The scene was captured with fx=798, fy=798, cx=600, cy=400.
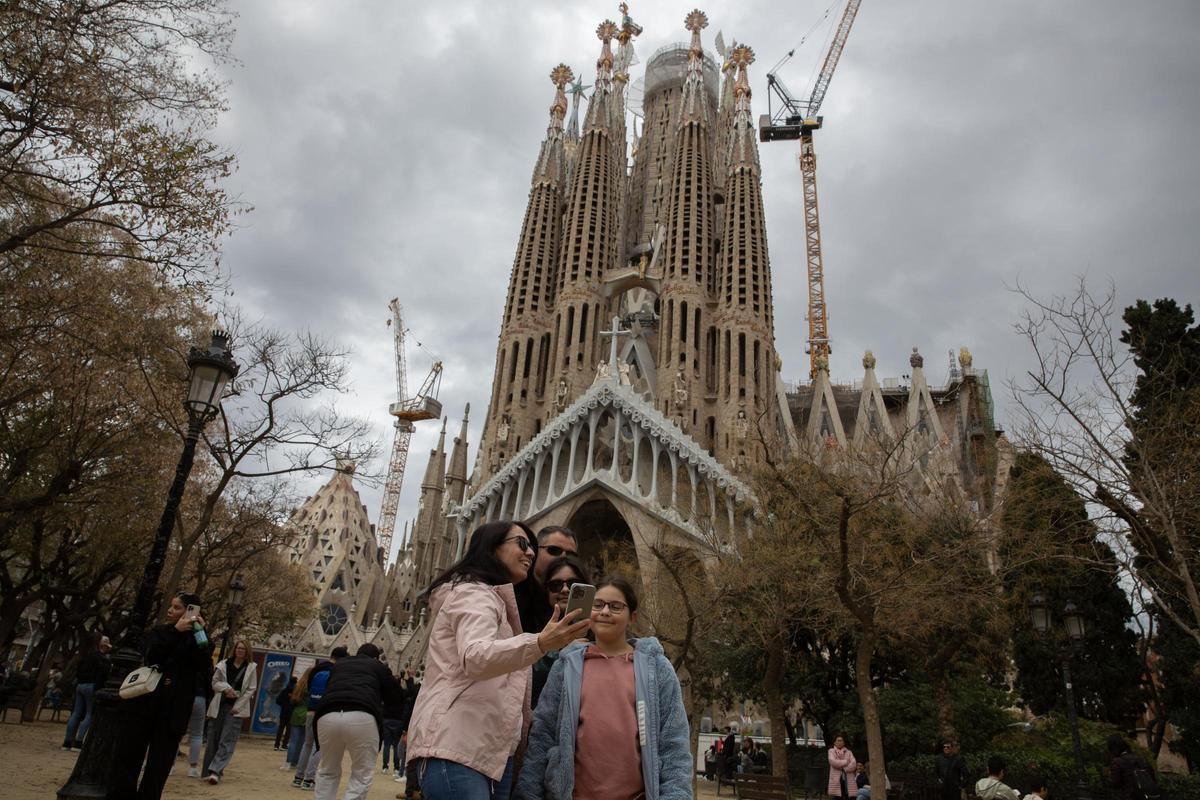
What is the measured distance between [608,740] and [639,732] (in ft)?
0.39

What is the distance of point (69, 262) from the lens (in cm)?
1084

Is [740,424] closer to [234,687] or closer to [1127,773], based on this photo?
[1127,773]

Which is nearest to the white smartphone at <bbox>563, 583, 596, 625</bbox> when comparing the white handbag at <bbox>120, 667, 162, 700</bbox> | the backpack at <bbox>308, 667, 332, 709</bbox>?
the white handbag at <bbox>120, 667, 162, 700</bbox>

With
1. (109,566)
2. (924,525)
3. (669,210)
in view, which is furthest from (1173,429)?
(669,210)

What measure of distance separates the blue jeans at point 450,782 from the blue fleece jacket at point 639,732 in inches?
12.4

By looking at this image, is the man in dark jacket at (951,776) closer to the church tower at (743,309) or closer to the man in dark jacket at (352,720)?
the man in dark jacket at (352,720)

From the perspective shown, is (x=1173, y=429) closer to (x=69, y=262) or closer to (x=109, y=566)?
(x=69, y=262)

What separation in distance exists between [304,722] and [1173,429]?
11965 mm

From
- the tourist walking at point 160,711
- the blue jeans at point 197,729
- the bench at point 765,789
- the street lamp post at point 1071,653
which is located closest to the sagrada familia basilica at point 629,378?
the street lamp post at point 1071,653

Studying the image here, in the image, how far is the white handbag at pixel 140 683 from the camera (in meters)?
5.27

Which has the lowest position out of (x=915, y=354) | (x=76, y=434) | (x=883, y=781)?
(x=883, y=781)

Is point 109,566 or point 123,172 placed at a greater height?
point 123,172

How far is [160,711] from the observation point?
5.67m

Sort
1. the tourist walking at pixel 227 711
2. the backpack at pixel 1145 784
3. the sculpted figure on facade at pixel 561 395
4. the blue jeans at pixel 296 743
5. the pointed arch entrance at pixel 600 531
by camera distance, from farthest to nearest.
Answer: the sculpted figure on facade at pixel 561 395
the pointed arch entrance at pixel 600 531
the blue jeans at pixel 296 743
the tourist walking at pixel 227 711
the backpack at pixel 1145 784
